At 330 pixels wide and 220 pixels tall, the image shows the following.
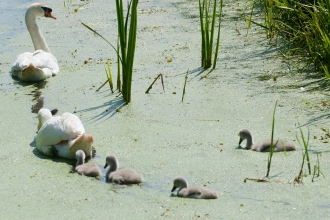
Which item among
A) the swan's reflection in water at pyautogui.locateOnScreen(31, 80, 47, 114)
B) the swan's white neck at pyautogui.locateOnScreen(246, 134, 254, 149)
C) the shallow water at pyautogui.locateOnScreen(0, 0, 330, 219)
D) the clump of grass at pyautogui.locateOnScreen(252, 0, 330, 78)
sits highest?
the clump of grass at pyautogui.locateOnScreen(252, 0, 330, 78)

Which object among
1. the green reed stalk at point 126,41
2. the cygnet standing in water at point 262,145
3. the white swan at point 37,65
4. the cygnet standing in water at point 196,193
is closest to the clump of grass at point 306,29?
the cygnet standing in water at point 262,145

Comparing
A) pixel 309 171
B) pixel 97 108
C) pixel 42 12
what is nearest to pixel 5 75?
pixel 42 12

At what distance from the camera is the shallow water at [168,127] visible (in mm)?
3793

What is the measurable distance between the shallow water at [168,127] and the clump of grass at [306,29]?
222 millimetres

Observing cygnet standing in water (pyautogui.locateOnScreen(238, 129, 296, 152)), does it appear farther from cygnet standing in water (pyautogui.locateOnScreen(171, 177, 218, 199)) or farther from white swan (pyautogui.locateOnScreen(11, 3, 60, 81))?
white swan (pyautogui.locateOnScreen(11, 3, 60, 81))

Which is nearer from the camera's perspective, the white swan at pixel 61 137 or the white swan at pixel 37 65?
the white swan at pixel 61 137

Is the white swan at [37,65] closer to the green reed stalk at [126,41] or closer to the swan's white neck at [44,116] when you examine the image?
the green reed stalk at [126,41]

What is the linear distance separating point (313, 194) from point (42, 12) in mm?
5168

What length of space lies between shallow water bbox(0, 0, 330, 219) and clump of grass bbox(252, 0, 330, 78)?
0.73 ft

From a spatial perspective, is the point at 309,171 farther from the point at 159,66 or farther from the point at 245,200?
the point at 159,66

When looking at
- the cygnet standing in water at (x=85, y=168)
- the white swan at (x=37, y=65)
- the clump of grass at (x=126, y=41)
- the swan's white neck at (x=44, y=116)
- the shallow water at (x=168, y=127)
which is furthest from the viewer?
the white swan at (x=37, y=65)

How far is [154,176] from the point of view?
13.8 feet

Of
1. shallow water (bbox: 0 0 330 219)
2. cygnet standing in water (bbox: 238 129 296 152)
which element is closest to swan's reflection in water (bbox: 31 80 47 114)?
shallow water (bbox: 0 0 330 219)

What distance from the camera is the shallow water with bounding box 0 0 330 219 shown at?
379 centimetres
